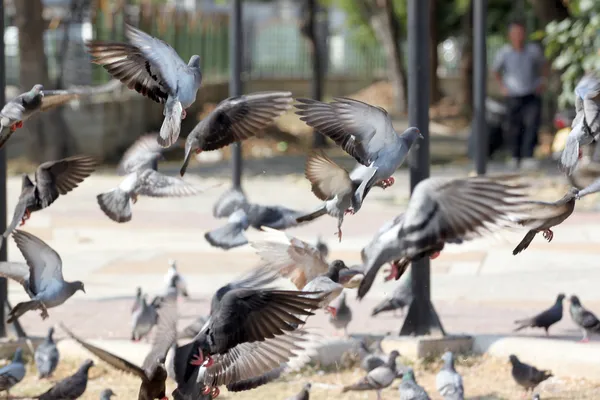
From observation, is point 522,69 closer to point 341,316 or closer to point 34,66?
point 34,66

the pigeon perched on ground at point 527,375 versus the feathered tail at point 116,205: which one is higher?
the feathered tail at point 116,205

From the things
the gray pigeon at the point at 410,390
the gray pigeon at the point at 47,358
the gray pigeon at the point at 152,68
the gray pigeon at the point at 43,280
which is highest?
the gray pigeon at the point at 152,68

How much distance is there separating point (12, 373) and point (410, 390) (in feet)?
7.35

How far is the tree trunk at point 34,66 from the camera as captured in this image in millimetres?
18844

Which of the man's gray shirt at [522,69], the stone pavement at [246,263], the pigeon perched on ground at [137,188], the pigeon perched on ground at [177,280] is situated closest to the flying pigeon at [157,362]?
the pigeon perched on ground at [137,188]

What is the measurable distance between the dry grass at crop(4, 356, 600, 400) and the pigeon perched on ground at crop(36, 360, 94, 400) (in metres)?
0.33

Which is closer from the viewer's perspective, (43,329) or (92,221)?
(43,329)

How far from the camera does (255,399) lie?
6945 mm

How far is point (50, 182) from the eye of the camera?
583cm

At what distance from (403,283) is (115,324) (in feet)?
6.73

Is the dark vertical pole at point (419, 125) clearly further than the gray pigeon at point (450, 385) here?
Yes

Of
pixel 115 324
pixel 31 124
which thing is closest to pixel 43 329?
pixel 115 324

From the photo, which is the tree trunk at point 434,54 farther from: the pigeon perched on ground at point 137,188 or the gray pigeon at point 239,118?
the gray pigeon at point 239,118

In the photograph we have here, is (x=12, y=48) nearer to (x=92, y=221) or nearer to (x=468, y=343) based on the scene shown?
(x=92, y=221)
